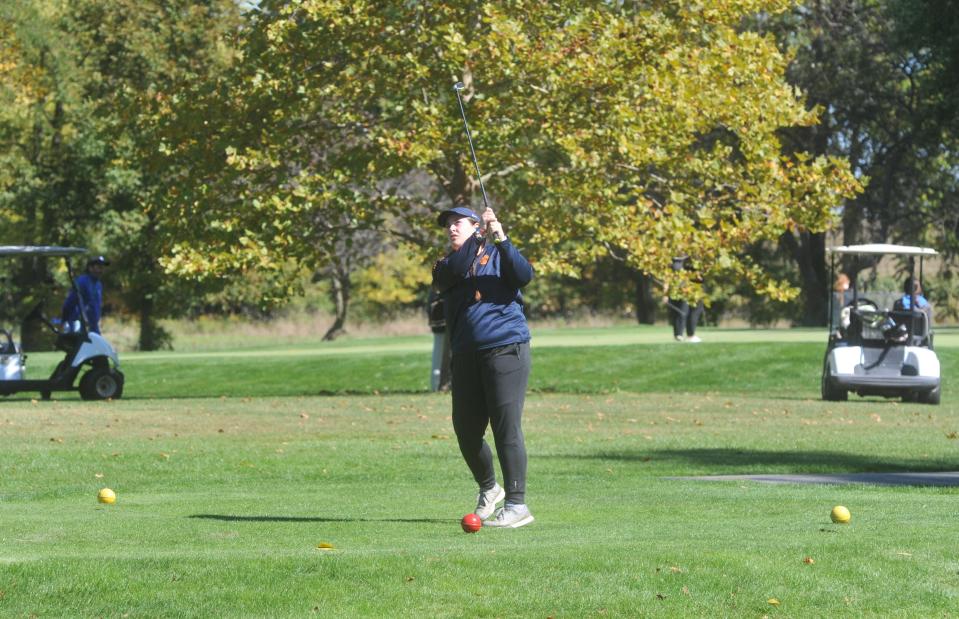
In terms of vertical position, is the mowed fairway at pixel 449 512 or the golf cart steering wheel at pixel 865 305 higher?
the golf cart steering wheel at pixel 865 305

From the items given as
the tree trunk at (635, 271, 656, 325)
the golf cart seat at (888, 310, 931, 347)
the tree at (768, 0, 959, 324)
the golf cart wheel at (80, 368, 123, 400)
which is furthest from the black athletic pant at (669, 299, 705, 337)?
the tree trunk at (635, 271, 656, 325)

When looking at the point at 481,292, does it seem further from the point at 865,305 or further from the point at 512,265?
the point at 865,305

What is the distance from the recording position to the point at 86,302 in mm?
23641

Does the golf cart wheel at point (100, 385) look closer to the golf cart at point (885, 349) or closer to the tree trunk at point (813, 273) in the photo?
the golf cart at point (885, 349)

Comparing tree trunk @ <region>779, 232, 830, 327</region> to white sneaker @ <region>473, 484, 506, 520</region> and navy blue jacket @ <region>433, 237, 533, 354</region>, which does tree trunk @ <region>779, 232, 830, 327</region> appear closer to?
white sneaker @ <region>473, 484, 506, 520</region>

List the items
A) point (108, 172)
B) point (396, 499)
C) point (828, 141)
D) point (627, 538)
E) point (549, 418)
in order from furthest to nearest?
point (828, 141) < point (108, 172) < point (549, 418) < point (396, 499) < point (627, 538)

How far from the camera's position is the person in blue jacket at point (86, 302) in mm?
23469

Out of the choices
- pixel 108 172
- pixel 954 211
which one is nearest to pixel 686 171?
pixel 108 172

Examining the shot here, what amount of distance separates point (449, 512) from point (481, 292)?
1.87 m

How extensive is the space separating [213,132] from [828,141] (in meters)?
26.6

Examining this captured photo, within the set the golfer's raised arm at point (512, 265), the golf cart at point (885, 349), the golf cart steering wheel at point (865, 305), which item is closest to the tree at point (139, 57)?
the golf cart steering wheel at point (865, 305)

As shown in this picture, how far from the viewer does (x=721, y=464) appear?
14.1 metres

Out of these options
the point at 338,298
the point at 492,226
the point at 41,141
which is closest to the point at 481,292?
the point at 492,226

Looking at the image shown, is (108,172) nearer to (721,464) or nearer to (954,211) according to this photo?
(954,211)
